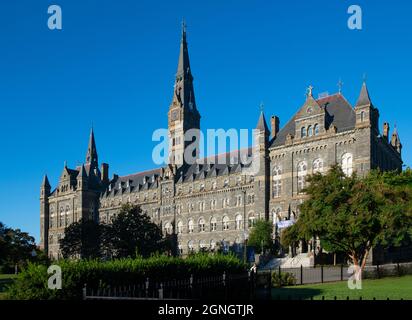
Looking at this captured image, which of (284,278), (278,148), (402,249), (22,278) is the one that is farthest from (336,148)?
(22,278)

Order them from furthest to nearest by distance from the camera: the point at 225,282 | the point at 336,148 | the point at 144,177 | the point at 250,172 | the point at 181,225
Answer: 1. the point at 144,177
2. the point at 181,225
3. the point at 250,172
4. the point at 336,148
5. the point at 225,282

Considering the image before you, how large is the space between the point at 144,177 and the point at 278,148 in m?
39.8

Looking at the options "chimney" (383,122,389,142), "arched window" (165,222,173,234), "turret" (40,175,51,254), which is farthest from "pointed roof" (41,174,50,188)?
"chimney" (383,122,389,142)

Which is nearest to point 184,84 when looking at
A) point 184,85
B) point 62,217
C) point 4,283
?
point 184,85

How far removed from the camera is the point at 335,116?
227 ft

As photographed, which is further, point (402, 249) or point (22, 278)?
point (402, 249)

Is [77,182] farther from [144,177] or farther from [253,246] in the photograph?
[253,246]

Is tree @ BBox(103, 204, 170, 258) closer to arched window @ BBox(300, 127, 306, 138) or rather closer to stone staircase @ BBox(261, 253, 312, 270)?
stone staircase @ BBox(261, 253, 312, 270)

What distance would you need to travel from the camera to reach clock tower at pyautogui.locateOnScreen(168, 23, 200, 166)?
338 ft

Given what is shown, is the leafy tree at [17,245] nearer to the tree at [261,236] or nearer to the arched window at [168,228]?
the tree at [261,236]

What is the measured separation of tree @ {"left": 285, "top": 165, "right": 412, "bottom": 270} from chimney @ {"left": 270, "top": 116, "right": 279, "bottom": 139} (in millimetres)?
34237

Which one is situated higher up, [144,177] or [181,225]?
[144,177]

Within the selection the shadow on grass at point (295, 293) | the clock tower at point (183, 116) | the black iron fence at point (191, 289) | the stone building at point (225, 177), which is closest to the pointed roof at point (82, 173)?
the stone building at point (225, 177)
